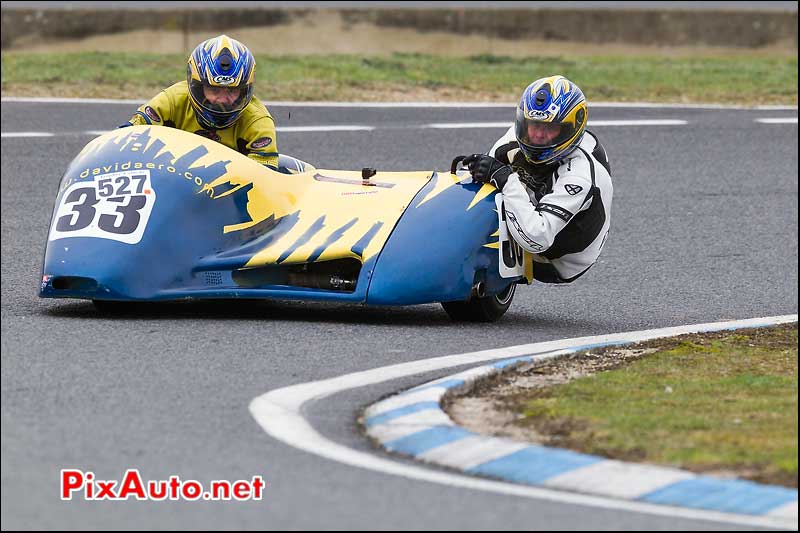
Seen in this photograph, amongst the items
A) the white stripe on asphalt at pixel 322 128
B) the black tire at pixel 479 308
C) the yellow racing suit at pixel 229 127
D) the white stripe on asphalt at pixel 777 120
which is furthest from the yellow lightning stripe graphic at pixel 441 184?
the white stripe on asphalt at pixel 777 120

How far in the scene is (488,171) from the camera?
880cm

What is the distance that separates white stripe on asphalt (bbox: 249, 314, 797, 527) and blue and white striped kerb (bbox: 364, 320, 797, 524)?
6cm

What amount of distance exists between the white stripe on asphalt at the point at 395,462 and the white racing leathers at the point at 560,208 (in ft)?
1.82

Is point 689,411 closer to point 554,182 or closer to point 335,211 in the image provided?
point 554,182

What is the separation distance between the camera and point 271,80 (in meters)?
18.4

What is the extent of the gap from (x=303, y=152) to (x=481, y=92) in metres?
3.63

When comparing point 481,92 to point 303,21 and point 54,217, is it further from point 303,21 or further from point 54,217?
point 54,217

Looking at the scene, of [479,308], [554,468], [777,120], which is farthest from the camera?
[777,120]

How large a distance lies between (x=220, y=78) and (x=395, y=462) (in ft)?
13.3

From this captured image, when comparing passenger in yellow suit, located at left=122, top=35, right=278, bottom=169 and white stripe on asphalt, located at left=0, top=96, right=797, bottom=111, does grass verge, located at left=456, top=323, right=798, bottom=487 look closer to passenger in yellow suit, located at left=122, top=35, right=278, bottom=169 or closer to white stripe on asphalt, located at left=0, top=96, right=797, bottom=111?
passenger in yellow suit, located at left=122, top=35, right=278, bottom=169

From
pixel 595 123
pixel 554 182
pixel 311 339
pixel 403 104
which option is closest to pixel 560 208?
pixel 554 182

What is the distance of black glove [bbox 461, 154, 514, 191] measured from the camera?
877 centimetres

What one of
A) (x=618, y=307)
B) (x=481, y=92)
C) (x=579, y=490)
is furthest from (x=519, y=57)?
(x=579, y=490)

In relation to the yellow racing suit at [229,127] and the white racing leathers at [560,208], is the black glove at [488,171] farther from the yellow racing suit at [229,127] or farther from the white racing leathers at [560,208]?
the yellow racing suit at [229,127]
